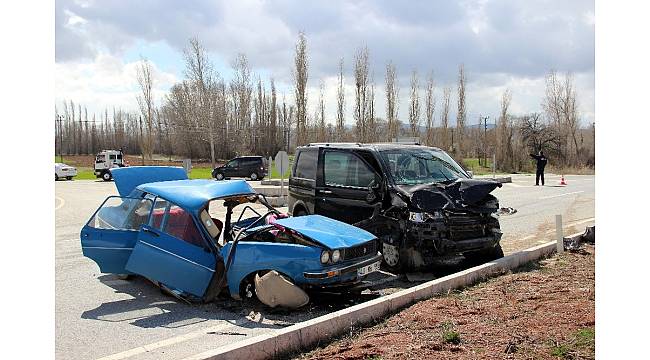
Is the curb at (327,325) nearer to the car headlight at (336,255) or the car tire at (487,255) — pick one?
the car headlight at (336,255)

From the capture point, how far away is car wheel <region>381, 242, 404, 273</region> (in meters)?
8.31

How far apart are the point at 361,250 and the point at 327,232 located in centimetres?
47

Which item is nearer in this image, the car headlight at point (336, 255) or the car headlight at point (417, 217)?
the car headlight at point (336, 255)

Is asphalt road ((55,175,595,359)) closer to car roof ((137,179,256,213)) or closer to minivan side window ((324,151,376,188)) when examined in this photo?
car roof ((137,179,256,213))

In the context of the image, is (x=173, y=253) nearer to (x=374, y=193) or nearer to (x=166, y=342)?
(x=166, y=342)

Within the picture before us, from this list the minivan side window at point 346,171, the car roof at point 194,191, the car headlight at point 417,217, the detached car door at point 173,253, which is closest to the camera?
the detached car door at point 173,253

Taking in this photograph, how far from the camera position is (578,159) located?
51.8 meters

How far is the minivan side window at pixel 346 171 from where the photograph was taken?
351 inches

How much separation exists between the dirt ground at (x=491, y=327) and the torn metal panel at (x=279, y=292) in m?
1.14

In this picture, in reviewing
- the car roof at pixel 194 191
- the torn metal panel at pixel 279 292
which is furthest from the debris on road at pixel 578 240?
the car roof at pixel 194 191

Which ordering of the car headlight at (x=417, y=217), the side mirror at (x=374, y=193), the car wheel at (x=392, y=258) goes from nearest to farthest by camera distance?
the car headlight at (x=417, y=217) < the car wheel at (x=392, y=258) < the side mirror at (x=374, y=193)

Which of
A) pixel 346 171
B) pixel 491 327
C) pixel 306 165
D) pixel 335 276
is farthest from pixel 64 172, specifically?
pixel 491 327

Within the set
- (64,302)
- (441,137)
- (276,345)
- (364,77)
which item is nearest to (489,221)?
(276,345)

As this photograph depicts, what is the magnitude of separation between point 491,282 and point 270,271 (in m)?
2.92
